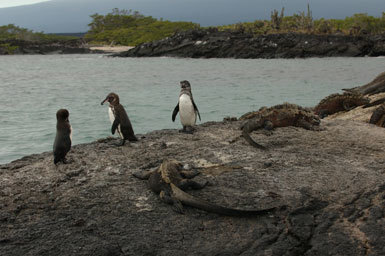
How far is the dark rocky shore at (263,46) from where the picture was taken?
141ft

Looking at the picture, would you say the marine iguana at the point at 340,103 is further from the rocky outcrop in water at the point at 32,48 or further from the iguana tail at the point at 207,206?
the rocky outcrop in water at the point at 32,48

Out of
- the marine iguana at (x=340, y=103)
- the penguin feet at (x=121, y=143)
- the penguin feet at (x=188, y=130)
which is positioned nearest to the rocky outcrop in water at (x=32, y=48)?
the marine iguana at (x=340, y=103)

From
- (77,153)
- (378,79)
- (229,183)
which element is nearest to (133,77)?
(378,79)

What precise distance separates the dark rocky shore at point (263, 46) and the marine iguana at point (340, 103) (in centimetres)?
3482

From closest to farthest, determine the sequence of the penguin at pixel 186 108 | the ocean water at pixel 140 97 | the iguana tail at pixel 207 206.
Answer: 1. the iguana tail at pixel 207 206
2. the penguin at pixel 186 108
3. the ocean water at pixel 140 97

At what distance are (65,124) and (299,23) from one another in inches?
2175

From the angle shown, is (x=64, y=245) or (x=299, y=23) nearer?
(x=64, y=245)

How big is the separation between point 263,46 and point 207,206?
43900mm

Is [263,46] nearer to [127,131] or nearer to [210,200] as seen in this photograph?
[127,131]

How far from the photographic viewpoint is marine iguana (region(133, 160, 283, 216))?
3541mm

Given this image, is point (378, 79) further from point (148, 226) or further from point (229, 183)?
point (148, 226)

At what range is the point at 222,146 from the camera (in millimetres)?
5789

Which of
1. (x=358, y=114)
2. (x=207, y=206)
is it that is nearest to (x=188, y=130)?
(x=207, y=206)

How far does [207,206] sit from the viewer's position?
362cm
